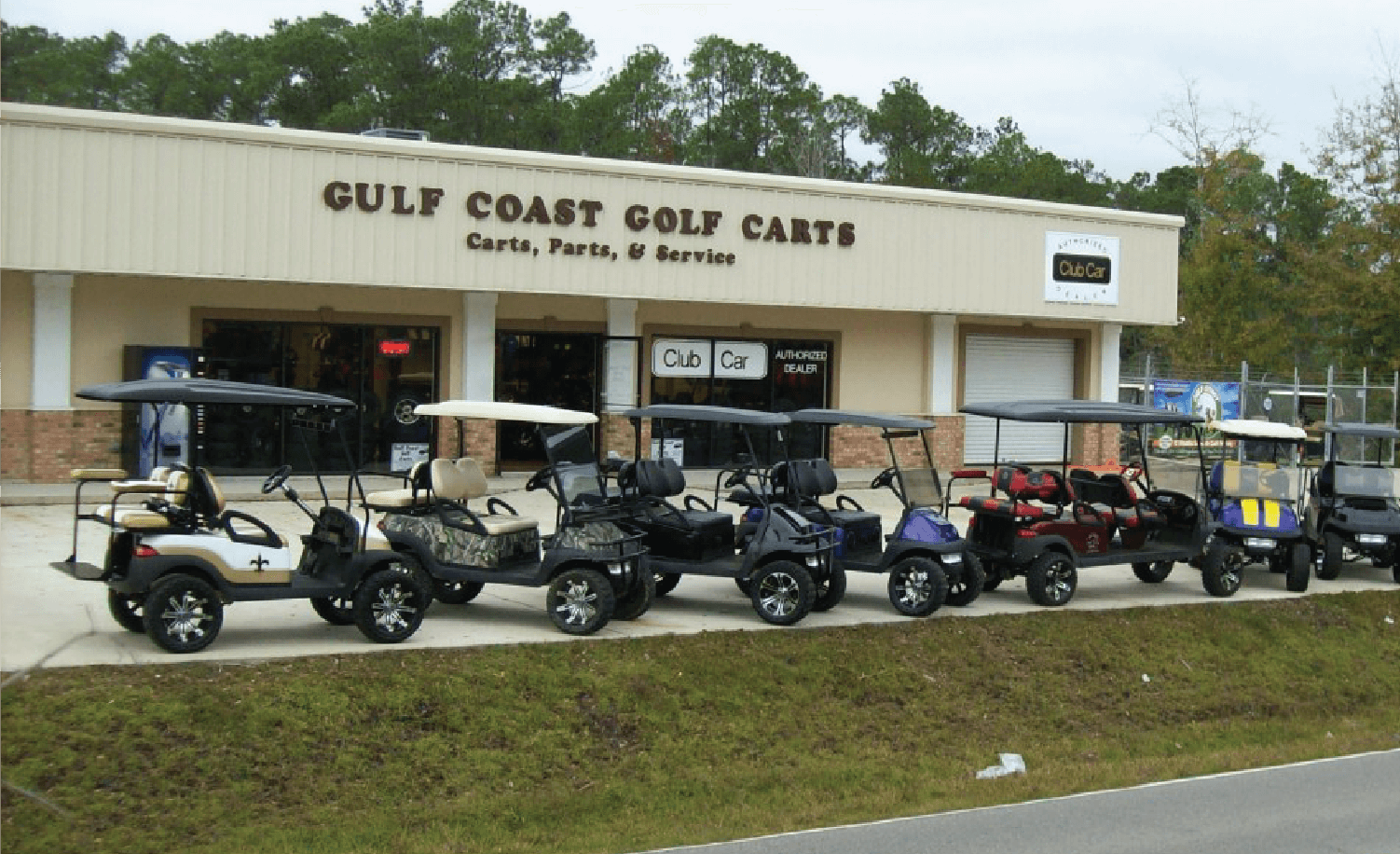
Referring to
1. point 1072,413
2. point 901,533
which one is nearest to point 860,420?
point 901,533

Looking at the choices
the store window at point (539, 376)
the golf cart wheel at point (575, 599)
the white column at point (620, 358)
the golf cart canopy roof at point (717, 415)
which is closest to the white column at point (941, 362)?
the white column at point (620, 358)

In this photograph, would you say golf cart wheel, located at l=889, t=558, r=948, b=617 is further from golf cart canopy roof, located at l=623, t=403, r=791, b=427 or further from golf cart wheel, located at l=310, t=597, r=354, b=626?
golf cart wheel, located at l=310, t=597, r=354, b=626

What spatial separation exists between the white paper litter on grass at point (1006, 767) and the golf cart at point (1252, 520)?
5.96 meters

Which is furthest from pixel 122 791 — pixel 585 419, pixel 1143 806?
pixel 1143 806

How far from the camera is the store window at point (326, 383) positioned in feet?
76.6

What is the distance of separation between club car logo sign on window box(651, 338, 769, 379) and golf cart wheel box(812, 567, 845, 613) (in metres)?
11.9

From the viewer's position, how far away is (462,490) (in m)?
13.9

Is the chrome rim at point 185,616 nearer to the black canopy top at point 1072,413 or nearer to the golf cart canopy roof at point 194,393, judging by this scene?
the golf cart canopy roof at point 194,393

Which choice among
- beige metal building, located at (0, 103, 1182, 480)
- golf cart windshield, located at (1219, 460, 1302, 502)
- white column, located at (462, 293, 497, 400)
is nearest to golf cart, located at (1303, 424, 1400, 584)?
golf cart windshield, located at (1219, 460, 1302, 502)

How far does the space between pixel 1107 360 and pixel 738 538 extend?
18.0 meters

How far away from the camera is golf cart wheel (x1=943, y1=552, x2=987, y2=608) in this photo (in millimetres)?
15859

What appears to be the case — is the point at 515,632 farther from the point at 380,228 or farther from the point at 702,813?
the point at 380,228

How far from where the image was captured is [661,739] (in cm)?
1204

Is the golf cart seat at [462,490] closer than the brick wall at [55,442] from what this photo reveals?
Yes
